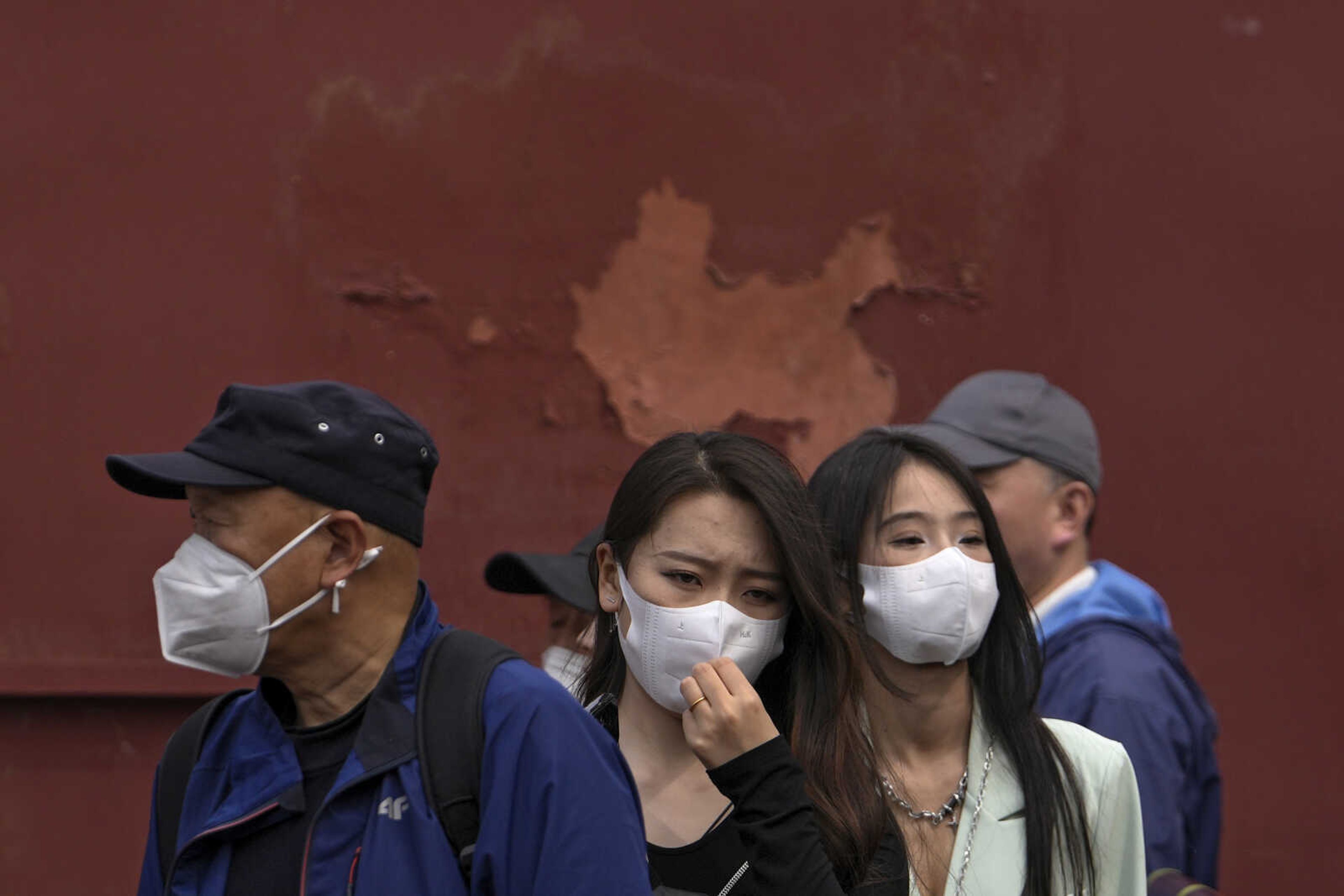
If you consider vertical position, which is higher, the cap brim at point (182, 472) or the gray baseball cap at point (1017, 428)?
the gray baseball cap at point (1017, 428)

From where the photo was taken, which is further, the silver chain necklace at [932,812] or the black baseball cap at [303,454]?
the silver chain necklace at [932,812]

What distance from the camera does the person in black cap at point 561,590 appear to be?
12.0 feet

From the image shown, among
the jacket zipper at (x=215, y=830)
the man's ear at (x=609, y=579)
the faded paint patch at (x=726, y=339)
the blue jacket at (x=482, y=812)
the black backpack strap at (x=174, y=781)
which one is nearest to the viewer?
the blue jacket at (x=482, y=812)

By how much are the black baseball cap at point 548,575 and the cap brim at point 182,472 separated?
1.57 meters

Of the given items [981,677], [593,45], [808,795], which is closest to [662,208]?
[593,45]

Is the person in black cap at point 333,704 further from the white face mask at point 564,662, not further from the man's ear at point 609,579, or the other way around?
the white face mask at point 564,662

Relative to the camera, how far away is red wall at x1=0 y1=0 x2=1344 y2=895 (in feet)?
15.3

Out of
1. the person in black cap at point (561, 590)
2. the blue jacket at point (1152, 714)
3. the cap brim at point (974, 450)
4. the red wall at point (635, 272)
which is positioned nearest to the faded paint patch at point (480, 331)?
the red wall at point (635, 272)

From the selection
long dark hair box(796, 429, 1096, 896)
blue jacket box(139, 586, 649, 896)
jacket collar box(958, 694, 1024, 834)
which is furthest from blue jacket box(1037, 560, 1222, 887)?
blue jacket box(139, 586, 649, 896)

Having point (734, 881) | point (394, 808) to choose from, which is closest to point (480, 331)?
point (734, 881)

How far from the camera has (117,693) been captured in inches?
182

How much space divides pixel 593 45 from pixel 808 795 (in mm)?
3224

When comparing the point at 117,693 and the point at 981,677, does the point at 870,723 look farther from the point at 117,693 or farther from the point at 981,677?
the point at 117,693

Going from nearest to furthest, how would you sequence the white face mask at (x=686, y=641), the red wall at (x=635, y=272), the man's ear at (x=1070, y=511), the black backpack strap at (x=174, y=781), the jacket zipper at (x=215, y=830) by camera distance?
the jacket zipper at (x=215, y=830) → the black backpack strap at (x=174, y=781) → the white face mask at (x=686, y=641) → the man's ear at (x=1070, y=511) → the red wall at (x=635, y=272)
